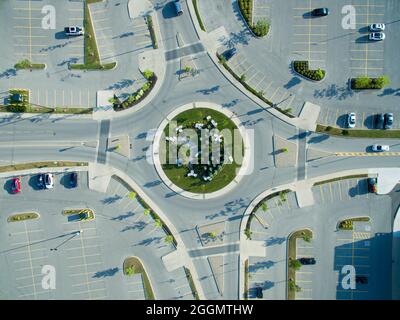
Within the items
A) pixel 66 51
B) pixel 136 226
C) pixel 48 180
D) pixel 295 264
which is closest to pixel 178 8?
pixel 66 51

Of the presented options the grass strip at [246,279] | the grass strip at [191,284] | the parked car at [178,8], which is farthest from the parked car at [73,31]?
the grass strip at [246,279]

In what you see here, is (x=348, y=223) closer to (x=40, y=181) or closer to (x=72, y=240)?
(x=72, y=240)

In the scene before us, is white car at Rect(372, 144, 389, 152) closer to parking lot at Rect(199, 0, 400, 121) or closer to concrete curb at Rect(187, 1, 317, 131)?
parking lot at Rect(199, 0, 400, 121)

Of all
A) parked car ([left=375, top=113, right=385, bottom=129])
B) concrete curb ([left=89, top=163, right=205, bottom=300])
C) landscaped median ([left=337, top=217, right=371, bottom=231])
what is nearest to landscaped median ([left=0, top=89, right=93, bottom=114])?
concrete curb ([left=89, top=163, right=205, bottom=300])

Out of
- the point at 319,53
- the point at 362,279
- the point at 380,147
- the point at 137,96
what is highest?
the point at 319,53

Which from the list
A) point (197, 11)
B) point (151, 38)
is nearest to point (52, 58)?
point (151, 38)

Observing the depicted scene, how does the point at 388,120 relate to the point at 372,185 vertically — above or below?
above
